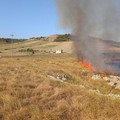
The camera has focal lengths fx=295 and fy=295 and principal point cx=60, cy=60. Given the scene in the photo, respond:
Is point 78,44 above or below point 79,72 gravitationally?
above

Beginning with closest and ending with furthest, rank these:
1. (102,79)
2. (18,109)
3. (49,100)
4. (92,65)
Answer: (18,109) < (49,100) < (102,79) < (92,65)

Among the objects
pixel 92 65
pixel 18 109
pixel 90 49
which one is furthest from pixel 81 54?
pixel 18 109

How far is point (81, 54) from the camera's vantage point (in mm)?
59312

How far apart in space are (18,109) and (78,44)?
42.9m

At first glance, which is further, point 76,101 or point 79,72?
point 79,72

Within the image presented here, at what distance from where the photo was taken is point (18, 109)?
1552 centimetres

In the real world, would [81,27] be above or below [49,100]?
above

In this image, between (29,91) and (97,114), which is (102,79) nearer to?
(29,91)

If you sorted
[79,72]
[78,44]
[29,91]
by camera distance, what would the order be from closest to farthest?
1. [29,91]
2. [79,72]
3. [78,44]

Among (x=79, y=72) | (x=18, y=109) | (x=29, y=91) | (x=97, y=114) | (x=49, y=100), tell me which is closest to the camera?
(x=97, y=114)

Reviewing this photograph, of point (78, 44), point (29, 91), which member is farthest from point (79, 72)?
point (29, 91)

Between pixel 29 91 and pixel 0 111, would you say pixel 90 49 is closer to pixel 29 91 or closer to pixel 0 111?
pixel 29 91

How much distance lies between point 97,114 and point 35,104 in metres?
4.01

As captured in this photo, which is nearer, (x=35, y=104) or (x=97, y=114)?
(x=97, y=114)
